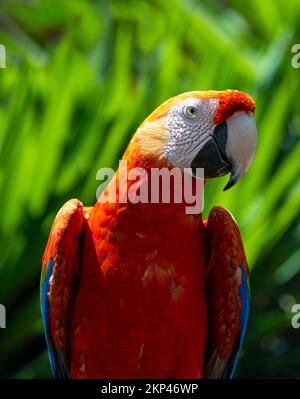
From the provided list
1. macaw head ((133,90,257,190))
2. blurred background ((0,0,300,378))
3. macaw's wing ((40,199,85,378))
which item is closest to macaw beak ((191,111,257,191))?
macaw head ((133,90,257,190))

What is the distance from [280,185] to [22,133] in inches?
32.6

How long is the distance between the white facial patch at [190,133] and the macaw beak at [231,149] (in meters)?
0.01

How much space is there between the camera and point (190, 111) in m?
1.32

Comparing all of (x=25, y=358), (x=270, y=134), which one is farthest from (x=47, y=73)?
(x=25, y=358)

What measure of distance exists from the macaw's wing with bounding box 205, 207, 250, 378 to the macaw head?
162mm

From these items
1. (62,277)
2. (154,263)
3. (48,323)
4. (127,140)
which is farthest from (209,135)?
(127,140)

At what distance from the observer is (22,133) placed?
215 cm

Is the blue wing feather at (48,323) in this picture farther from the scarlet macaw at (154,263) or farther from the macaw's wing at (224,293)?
the macaw's wing at (224,293)

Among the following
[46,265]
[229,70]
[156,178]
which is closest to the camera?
[156,178]

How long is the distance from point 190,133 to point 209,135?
0.04 m

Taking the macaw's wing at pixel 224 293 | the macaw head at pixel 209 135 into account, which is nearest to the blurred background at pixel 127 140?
the macaw's wing at pixel 224 293

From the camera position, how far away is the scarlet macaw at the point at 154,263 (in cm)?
131

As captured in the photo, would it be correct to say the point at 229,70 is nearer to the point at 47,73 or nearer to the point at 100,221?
the point at 47,73

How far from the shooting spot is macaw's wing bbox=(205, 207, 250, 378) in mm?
1420
